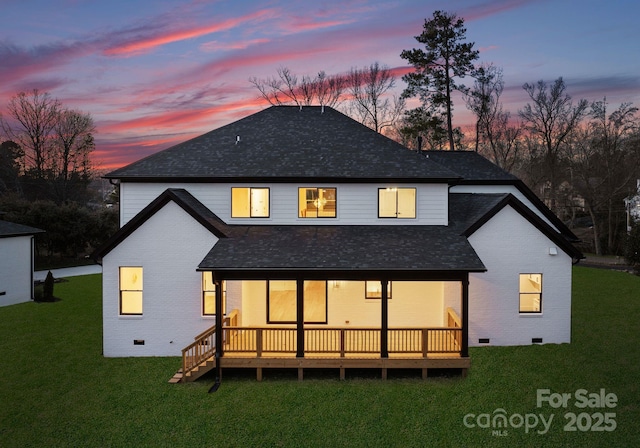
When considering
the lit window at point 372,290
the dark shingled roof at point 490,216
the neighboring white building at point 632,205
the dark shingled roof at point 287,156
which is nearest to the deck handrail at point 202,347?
the lit window at point 372,290

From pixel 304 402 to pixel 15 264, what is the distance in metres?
22.0

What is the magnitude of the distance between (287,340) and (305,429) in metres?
4.34

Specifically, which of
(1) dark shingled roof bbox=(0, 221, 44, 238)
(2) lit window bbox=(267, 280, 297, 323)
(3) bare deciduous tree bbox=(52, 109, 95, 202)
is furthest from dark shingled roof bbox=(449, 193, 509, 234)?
(3) bare deciduous tree bbox=(52, 109, 95, 202)

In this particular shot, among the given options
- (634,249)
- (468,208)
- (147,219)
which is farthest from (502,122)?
(147,219)

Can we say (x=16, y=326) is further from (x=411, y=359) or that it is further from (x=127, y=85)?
(x=127, y=85)

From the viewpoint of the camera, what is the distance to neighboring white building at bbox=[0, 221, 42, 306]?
76.6 ft

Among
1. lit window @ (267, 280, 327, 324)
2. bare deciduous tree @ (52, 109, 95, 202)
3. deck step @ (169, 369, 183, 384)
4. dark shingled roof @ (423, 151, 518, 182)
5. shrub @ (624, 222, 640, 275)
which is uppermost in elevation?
bare deciduous tree @ (52, 109, 95, 202)

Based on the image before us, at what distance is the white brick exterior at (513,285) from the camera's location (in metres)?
15.5

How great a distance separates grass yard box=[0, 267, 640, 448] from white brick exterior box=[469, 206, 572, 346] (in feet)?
2.31

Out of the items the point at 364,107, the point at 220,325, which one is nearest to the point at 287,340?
the point at 220,325

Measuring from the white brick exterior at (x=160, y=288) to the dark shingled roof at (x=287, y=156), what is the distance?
2.59 metres

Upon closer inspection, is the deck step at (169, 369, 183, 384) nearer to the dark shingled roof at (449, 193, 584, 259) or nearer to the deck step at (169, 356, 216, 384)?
the deck step at (169, 356, 216, 384)

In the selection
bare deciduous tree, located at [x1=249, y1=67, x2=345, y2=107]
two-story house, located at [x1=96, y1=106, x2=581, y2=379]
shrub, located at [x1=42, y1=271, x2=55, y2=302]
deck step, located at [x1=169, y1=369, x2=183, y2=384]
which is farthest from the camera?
bare deciduous tree, located at [x1=249, y1=67, x2=345, y2=107]

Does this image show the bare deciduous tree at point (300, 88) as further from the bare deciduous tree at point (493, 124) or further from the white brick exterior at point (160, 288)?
the white brick exterior at point (160, 288)
